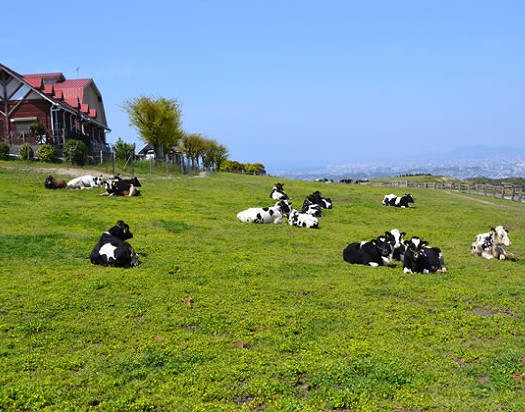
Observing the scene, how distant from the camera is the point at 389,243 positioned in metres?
14.2

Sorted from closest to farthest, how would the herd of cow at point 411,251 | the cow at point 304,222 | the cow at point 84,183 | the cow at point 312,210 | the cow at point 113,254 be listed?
the cow at point 113,254
the herd of cow at point 411,251
the cow at point 304,222
the cow at point 312,210
the cow at point 84,183

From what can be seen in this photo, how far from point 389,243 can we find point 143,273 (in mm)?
6987

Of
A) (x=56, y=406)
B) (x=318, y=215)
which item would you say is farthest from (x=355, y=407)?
(x=318, y=215)

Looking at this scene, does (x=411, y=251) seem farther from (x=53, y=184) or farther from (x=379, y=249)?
(x=53, y=184)

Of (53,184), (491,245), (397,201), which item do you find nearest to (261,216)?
(491,245)

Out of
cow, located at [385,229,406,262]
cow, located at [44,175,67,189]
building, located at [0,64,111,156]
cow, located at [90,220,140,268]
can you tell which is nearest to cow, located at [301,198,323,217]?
cow, located at [385,229,406,262]

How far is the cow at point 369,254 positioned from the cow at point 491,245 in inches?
126

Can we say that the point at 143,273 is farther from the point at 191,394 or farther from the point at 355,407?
the point at 355,407

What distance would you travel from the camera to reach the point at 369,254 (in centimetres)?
Answer: 1334

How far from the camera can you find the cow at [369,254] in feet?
43.6

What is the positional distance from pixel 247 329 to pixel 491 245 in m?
9.70

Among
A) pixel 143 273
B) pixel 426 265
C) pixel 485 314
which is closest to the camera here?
pixel 485 314

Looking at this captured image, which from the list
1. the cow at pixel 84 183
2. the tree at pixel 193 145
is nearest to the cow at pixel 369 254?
the cow at pixel 84 183

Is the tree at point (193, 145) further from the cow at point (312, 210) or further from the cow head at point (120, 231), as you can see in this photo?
the cow head at point (120, 231)
